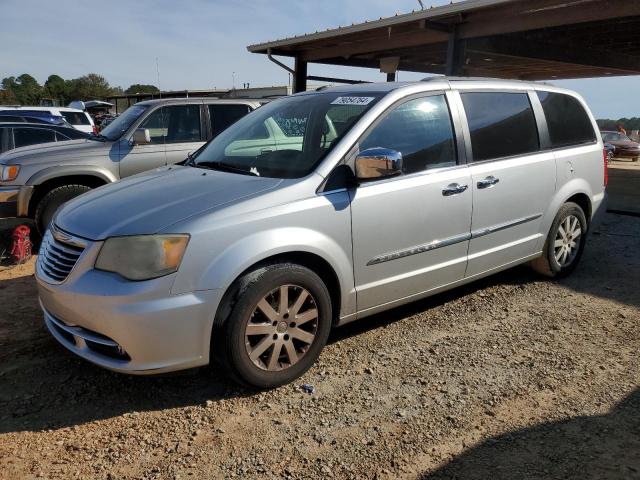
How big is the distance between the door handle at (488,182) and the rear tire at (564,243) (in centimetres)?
108

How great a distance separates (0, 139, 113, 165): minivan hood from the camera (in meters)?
6.01

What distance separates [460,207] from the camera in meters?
3.84

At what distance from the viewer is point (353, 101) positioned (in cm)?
370

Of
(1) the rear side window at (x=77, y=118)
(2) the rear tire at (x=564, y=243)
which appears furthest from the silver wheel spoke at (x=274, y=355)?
(1) the rear side window at (x=77, y=118)

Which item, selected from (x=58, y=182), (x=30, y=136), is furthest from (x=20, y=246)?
(x=30, y=136)

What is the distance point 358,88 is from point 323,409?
2.30 metres

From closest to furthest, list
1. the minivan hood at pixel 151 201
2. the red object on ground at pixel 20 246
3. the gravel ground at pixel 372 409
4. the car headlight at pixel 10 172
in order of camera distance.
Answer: the gravel ground at pixel 372 409
the minivan hood at pixel 151 201
the red object on ground at pixel 20 246
the car headlight at pixel 10 172

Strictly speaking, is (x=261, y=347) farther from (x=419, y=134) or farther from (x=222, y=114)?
(x=222, y=114)

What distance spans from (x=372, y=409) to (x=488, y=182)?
78.7 inches

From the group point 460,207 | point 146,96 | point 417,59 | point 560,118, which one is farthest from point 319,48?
point 146,96

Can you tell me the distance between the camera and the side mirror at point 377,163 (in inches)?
124

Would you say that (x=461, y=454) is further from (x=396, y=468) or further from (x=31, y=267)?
(x=31, y=267)

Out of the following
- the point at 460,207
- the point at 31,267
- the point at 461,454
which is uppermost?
the point at 460,207

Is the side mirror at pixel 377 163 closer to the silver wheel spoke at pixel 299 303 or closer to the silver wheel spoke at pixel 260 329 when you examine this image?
the silver wheel spoke at pixel 299 303
